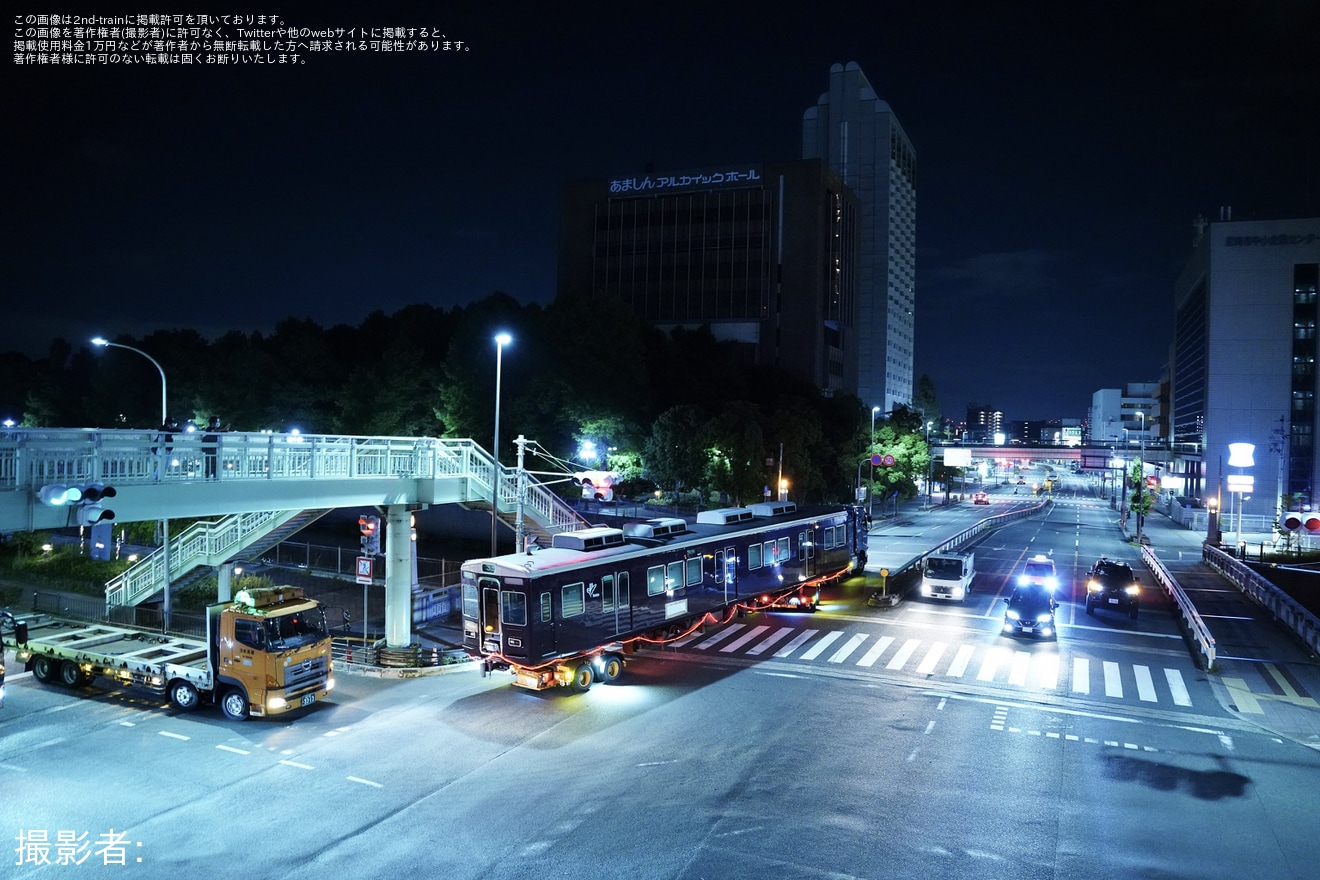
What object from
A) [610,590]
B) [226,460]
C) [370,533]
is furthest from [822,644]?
[226,460]

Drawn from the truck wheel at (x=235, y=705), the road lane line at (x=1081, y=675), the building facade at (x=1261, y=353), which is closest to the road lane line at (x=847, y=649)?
the road lane line at (x=1081, y=675)

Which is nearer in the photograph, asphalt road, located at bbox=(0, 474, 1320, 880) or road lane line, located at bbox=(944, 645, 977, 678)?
asphalt road, located at bbox=(0, 474, 1320, 880)

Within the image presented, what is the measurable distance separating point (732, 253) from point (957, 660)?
89.3 metres

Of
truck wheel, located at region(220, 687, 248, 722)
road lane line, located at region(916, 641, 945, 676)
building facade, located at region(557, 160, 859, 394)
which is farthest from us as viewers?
building facade, located at region(557, 160, 859, 394)

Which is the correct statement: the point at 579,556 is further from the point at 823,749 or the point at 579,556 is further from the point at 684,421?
the point at 684,421

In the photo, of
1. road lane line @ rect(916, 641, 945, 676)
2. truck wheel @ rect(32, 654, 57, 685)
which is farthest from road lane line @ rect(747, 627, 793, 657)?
truck wheel @ rect(32, 654, 57, 685)

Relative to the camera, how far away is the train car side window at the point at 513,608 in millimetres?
19719

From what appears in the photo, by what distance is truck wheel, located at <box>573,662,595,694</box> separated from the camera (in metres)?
21.1

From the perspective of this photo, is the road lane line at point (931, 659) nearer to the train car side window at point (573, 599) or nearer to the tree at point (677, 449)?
the train car side window at point (573, 599)

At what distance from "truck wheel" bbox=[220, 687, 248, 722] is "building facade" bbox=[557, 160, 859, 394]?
282 ft

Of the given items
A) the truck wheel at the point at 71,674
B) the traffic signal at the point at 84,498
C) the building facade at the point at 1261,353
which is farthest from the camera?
the building facade at the point at 1261,353

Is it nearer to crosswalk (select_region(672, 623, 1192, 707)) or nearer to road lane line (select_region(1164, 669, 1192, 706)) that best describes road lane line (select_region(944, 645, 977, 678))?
crosswalk (select_region(672, 623, 1192, 707))

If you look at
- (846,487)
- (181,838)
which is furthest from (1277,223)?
(181,838)

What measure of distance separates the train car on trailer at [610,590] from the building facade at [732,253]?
7654 centimetres
